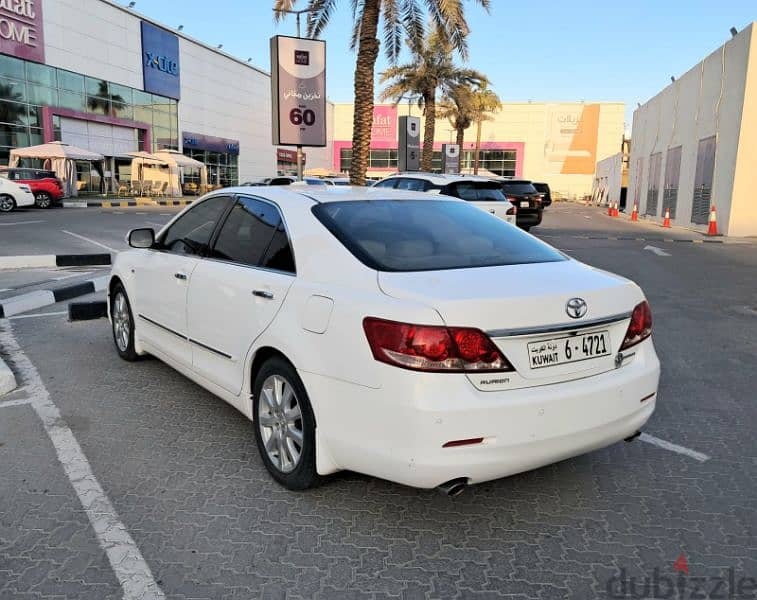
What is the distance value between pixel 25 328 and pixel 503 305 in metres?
5.83

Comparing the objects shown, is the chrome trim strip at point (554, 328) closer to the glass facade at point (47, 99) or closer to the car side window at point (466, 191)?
the car side window at point (466, 191)

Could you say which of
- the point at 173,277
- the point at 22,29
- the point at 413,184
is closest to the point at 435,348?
the point at 173,277

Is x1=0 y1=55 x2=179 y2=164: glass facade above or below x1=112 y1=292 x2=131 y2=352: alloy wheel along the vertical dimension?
above

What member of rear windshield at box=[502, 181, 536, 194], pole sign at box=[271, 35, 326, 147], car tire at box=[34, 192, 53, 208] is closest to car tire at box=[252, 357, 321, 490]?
pole sign at box=[271, 35, 326, 147]

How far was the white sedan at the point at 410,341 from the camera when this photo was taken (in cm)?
261

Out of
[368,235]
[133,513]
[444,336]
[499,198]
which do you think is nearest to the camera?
[444,336]

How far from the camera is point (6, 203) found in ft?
77.6

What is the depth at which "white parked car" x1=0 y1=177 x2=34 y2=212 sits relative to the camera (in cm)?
2341

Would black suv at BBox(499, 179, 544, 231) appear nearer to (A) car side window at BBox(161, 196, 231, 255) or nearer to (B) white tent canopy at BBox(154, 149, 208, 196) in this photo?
(A) car side window at BBox(161, 196, 231, 255)

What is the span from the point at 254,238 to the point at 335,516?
1.64 meters

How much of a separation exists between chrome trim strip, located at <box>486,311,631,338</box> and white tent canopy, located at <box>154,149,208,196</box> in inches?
1447

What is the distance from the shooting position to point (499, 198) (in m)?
13.6

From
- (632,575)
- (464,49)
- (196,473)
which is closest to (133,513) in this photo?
(196,473)

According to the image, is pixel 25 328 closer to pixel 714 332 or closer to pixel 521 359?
pixel 521 359
